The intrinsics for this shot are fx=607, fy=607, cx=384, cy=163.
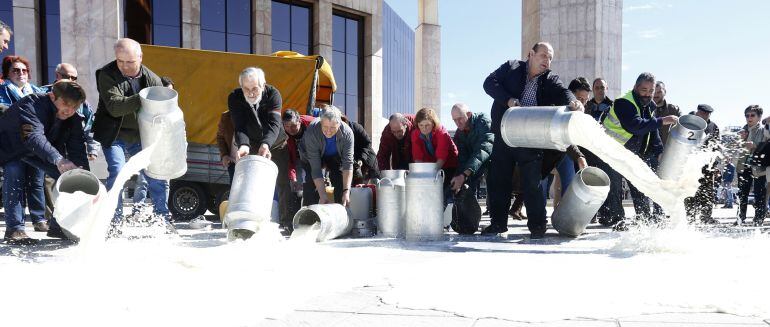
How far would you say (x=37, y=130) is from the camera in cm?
448

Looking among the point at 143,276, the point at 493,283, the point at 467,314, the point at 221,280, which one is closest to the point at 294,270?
the point at 221,280

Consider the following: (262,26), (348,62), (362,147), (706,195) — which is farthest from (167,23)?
(706,195)

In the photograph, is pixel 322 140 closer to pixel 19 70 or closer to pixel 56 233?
pixel 56 233

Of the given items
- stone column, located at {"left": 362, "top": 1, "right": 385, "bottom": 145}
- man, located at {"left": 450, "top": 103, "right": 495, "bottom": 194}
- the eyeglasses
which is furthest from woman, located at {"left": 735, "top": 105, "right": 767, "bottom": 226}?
stone column, located at {"left": 362, "top": 1, "right": 385, "bottom": 145}

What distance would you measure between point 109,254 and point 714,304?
10.2ft

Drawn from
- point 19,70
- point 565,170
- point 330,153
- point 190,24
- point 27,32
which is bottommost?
point 565,170

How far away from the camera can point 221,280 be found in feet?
9.59

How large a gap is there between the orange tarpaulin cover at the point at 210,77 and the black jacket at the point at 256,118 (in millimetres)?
3304

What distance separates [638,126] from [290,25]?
47.7 feet

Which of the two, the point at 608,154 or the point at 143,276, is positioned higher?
the point at 608,154

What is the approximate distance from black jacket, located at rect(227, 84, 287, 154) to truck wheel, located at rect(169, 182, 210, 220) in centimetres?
305

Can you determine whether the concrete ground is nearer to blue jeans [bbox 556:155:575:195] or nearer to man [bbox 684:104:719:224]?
blue jeans [bbox 556:155:575:195]

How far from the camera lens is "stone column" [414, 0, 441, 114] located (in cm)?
2145

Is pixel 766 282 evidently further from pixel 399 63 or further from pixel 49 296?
pixel 399 63
